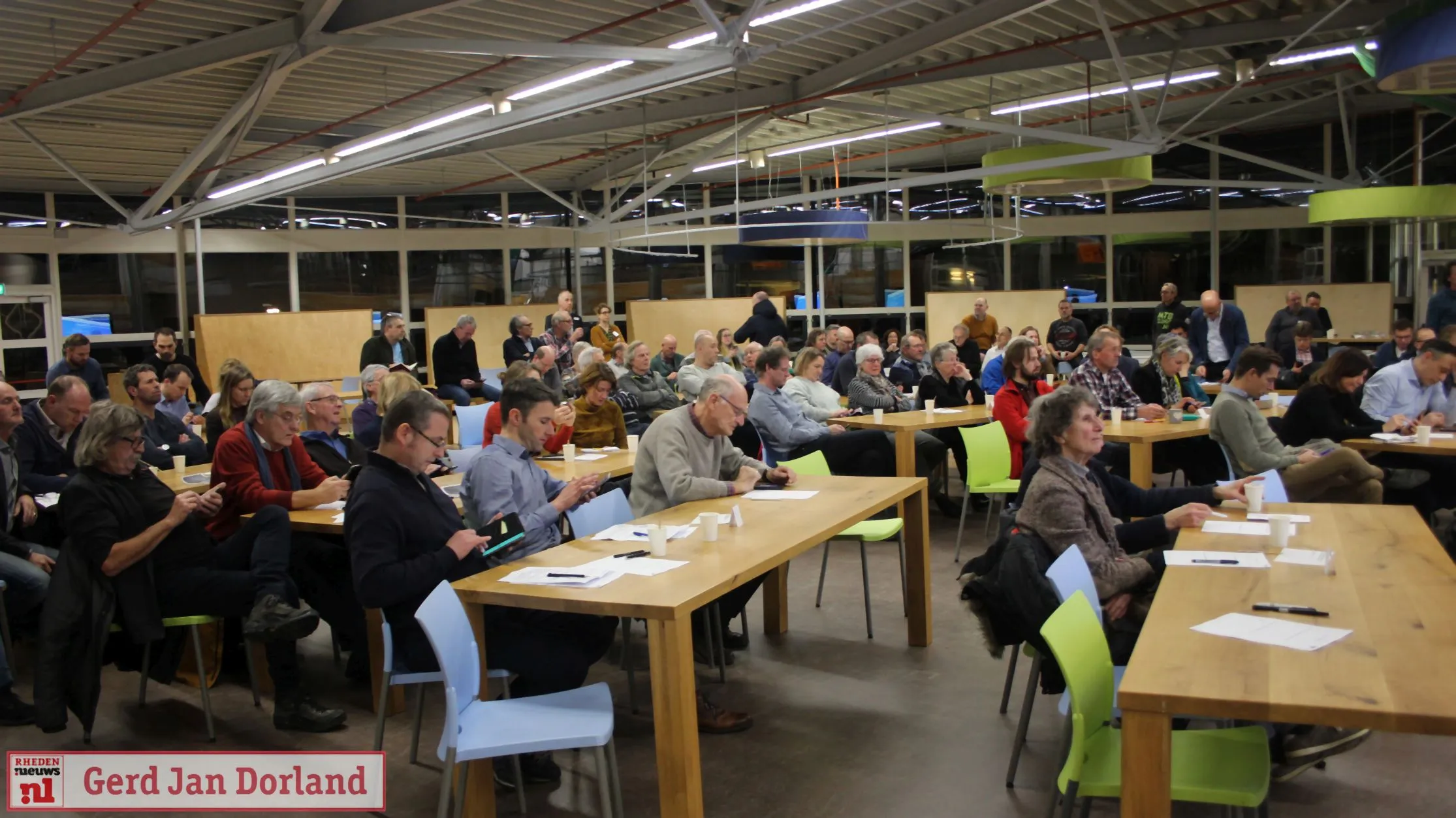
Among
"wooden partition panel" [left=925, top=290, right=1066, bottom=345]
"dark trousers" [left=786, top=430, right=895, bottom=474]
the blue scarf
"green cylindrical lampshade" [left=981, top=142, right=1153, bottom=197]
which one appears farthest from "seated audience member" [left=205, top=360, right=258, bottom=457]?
"wooden partition panel" [left=925, top=290, right=1066, bottom=345]

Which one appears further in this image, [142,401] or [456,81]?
Result: [456,81]

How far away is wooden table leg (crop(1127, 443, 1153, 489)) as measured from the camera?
6.72 meters

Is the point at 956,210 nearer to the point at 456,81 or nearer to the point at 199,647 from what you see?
the point at 456,81

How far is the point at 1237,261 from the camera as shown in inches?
634

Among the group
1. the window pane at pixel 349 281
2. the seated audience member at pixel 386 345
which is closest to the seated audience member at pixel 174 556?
the seated audience member at pixel 386 345

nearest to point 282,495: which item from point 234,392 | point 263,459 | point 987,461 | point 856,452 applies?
point 263,459

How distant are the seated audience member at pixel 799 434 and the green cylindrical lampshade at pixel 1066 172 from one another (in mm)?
2518

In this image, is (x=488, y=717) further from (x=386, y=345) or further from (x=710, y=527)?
(x=386, y=345)

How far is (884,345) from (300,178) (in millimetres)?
9550

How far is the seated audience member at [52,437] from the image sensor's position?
5.81m

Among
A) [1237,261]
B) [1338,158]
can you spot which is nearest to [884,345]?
[1237,261]

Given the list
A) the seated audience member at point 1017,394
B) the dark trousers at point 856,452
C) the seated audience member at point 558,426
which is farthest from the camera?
the dark trousers at point 856,452

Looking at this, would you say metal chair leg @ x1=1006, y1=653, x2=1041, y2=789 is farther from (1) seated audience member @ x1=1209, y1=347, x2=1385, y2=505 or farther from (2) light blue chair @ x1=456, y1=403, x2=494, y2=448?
(2) light blue chair @ x1=456, y1=403, x2=494, y2=448

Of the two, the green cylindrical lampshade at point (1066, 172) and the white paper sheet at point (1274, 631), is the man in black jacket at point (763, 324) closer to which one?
the green cylindrical lampshade at point (1066, 172)
